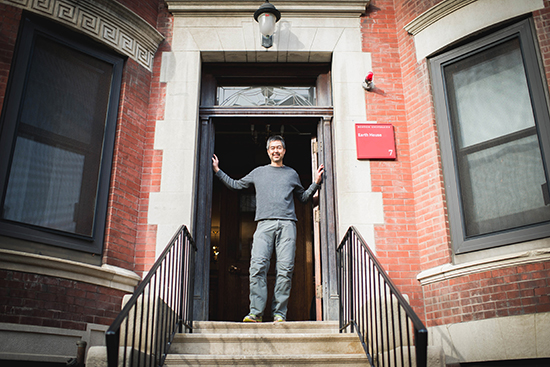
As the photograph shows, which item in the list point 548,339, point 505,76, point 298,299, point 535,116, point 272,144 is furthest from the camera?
point 298,299

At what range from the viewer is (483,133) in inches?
199

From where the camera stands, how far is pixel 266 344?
4.11m

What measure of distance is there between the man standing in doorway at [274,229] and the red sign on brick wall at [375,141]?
53cm

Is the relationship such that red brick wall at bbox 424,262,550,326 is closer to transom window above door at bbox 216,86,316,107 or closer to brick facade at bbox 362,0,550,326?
brick facade at bbox 362,0,550,326

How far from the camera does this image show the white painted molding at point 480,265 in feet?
13.8

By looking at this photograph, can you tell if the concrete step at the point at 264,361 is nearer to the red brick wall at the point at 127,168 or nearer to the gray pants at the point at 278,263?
the gray pants at the point at 278,263

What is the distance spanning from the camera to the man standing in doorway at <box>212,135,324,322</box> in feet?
16.3

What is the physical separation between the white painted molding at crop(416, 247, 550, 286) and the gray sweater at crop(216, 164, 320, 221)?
148 cm

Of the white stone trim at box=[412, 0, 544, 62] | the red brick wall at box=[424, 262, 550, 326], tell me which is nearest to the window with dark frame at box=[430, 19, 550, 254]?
the white stone trim at box=[412, 0, 544, 62]

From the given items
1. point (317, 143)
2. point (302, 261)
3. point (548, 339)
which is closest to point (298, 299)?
point (302, 261)

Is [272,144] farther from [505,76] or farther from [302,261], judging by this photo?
[302,261]

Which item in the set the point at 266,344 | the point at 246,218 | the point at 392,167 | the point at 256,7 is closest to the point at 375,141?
the point at 392,167

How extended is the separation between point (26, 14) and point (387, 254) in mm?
4355

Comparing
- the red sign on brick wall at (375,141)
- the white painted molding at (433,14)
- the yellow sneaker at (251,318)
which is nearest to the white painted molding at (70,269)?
the yellow sneaker at (251,318)
